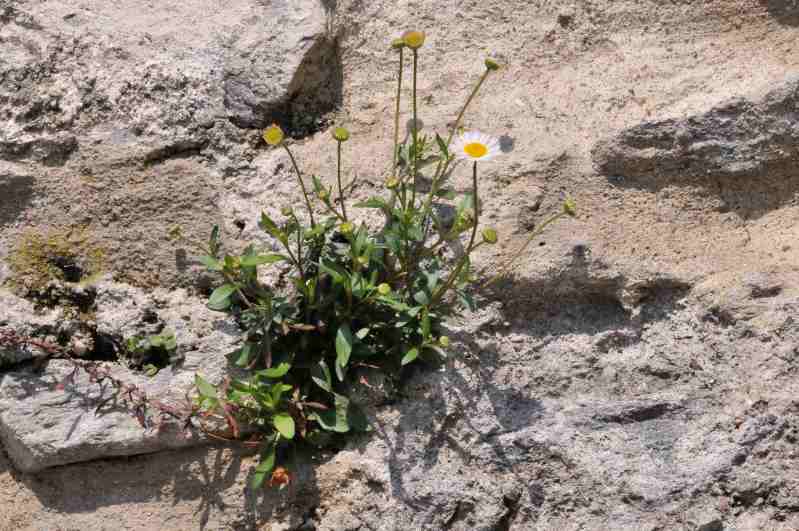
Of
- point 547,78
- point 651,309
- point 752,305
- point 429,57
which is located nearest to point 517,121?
point 547,78

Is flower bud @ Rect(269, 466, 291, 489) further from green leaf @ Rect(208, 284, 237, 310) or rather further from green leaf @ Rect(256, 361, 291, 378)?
green leaf @ Rect(208, 284, 237, 310)

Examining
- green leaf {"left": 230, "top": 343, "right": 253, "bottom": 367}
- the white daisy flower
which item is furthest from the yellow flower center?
green leaf {"left": 230, "top": 343, "right": 253, "bottom": 367}

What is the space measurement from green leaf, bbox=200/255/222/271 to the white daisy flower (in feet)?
3.02

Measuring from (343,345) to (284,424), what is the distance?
31cm

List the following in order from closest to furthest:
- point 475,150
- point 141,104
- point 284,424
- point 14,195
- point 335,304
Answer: point 284,424 < point 335,304 < point 475,150 < point 14,195 < point 141,104

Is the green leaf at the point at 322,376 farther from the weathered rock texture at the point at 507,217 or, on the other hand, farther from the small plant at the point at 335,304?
the weathered rock texture at the point at 507,217

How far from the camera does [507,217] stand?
2.97 m

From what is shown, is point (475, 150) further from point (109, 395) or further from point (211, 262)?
point (109, 395)

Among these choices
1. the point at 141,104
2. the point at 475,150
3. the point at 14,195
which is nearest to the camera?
the point at 475,150

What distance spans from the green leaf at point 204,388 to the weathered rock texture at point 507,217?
0.63 feet

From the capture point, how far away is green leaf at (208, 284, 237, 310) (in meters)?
2.79

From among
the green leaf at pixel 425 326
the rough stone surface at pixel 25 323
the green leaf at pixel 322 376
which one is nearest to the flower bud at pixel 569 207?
the green leaf at pixel 425 326

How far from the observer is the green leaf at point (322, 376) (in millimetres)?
2691

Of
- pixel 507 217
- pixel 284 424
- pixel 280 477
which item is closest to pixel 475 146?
pixel 507 217
